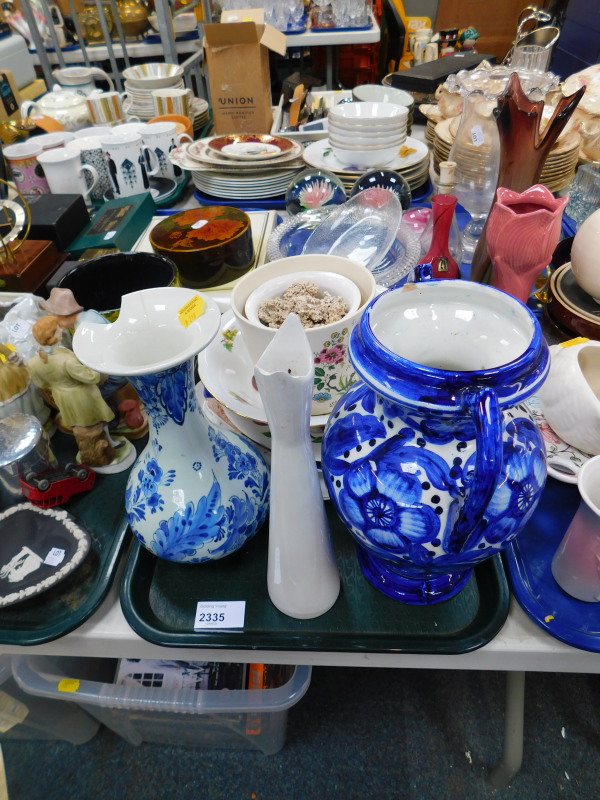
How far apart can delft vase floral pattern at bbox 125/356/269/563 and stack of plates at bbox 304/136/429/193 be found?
88cm

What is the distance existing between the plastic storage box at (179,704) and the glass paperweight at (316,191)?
0.89 meters

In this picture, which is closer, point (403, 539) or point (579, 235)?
point (403, 539)

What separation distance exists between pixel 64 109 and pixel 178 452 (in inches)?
65.9

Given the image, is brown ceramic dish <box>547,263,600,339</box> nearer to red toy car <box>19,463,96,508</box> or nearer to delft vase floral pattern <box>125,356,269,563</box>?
delft vase floral pattern <box>125,356,269,563</box>

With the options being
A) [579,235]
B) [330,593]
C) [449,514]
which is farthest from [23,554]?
[579,235]

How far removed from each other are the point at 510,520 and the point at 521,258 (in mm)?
431

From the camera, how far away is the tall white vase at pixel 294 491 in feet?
1.37

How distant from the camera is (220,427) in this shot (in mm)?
592

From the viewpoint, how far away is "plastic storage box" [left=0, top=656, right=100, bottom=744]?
3.03ft

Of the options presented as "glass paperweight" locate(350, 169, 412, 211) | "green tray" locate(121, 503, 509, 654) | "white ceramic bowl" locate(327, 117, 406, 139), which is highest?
"white ceramic bowl" locate(327, 117, 406, 139)

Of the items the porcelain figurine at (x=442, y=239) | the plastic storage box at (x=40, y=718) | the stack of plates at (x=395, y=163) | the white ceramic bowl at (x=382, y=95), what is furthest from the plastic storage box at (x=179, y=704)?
the white ceramic bowl at (x=382, y=95)

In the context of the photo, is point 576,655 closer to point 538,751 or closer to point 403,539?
point 403,539

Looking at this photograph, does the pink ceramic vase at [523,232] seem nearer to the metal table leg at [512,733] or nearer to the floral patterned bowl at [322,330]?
the floral patterned bowl at [322,330]

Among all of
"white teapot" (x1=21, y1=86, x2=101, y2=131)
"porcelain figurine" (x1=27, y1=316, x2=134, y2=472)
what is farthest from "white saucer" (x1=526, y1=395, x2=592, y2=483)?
"white teapot" (x1=21, y1=86, x2=101, y2=131)
